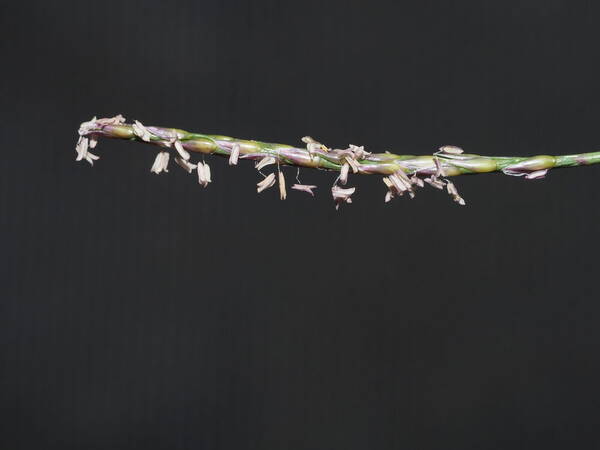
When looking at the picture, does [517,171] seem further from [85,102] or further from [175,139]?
[85,102]

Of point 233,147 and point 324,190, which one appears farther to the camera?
point 324,190

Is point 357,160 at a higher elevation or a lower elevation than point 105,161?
lower

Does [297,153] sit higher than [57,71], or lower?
lower

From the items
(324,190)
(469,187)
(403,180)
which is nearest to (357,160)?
(403,180)

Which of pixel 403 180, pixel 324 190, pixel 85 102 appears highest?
pixel 85 102

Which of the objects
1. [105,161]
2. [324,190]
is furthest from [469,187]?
[105,161]

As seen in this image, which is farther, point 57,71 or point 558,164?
point 57,71

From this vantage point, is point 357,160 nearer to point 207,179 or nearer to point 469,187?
point 207,179
